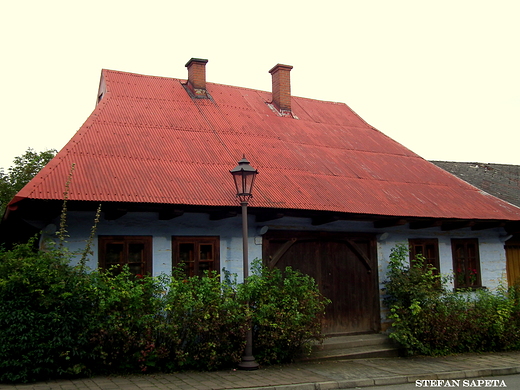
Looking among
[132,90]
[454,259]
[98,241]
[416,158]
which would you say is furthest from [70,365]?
[416,158]

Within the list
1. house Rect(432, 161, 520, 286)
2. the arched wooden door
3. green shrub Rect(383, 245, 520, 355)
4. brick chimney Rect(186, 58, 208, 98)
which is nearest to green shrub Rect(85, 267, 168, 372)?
the arched wooden door

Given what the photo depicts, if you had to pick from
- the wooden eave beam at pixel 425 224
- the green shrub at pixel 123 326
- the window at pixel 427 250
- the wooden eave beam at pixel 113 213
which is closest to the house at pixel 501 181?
the window at pixel 427 250

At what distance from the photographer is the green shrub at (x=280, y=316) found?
905 cm

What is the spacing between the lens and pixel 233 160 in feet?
38.3

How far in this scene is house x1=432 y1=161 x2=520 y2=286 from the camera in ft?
48.2

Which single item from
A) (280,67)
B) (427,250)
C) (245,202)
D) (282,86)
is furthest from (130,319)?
(280,67)

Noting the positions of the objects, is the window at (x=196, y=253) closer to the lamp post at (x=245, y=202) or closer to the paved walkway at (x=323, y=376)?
the lamp post at (x=245, y=202)

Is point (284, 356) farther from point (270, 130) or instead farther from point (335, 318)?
point (270, 130)

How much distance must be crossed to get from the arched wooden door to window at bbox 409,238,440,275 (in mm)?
1175

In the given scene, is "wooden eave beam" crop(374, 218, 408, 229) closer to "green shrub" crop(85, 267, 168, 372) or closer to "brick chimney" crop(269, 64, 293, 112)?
"brick chimney" crop(269, 64, 293, 112)

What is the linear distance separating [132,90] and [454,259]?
907 cm

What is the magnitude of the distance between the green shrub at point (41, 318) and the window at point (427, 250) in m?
7.71

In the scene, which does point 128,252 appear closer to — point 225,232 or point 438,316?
point 225,232

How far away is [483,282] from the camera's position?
13.5 meters
